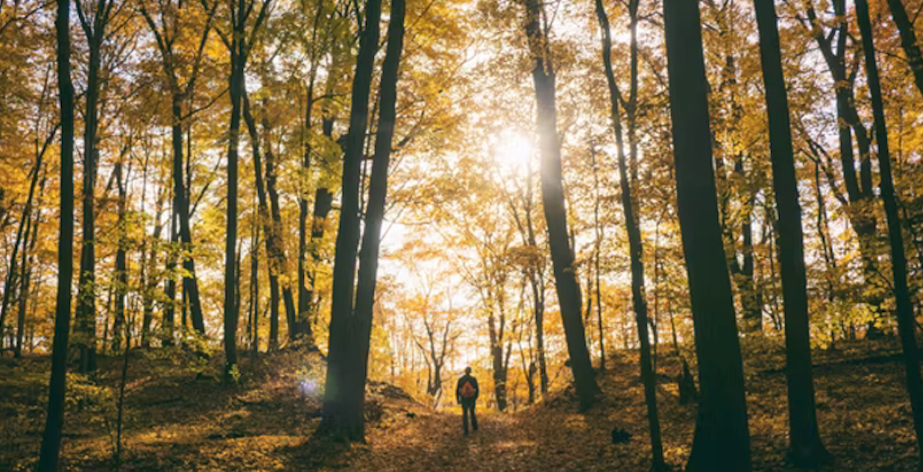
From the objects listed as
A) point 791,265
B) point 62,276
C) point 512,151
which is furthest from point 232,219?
point 791,265

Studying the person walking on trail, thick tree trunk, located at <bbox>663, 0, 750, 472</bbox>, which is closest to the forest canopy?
thick tree trunk, located at <bbox>663, 0, 750, 472</bbox>

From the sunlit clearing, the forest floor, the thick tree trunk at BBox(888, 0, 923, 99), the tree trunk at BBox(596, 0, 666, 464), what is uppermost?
the sunlit clearing

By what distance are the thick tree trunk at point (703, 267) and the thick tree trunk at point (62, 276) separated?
815 centimetres

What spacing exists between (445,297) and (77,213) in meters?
16.8

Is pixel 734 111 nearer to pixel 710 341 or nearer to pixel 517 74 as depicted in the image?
pixel 517 74

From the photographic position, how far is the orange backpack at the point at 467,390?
1294 cm

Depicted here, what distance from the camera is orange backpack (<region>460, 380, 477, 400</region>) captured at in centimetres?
1294

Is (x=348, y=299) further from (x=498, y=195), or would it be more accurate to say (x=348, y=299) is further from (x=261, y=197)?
(x=498, y=195)

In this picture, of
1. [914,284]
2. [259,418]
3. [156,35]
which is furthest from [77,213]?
[914,284]

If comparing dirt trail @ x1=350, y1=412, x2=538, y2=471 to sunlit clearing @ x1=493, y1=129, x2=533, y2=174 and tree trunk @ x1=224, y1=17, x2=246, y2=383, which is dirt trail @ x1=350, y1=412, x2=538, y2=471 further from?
sunlit clearing @ x1=493, y1=129, x2=533, y2=174

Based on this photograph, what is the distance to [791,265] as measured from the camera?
678 centimetres

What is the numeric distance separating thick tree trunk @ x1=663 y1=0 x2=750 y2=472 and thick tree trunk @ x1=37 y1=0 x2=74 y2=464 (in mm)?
8152

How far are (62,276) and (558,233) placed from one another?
10.8 metres

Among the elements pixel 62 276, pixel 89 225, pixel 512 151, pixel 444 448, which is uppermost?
pixel 512 151
